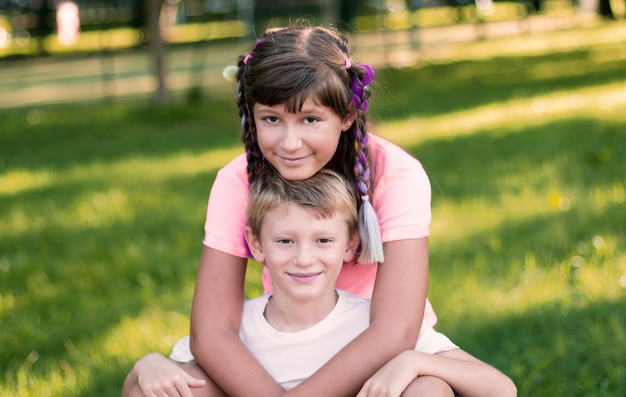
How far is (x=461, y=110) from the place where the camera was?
888 centimetres

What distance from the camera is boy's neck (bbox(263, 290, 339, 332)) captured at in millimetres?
2457

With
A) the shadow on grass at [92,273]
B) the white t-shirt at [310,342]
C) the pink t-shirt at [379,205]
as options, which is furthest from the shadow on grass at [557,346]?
the shadow on grass at [92,273]

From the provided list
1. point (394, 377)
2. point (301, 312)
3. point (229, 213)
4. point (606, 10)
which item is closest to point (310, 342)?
point (301, 312)

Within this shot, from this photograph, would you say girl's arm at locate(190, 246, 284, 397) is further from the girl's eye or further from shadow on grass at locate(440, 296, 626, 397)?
shadow on grass at locate(440, 296, 626, 397)

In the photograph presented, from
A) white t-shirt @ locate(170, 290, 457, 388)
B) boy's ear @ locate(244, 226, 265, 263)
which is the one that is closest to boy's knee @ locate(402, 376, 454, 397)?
white t-shirt @ locate(170, 290, 457, 388)

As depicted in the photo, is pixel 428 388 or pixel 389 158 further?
pixel 389 158

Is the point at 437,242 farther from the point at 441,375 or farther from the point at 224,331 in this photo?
the point at 441,375

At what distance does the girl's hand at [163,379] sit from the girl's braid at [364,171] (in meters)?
0.54

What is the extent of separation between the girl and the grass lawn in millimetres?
268

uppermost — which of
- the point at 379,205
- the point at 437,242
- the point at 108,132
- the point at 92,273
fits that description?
the point at 379,205

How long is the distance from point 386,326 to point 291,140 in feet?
1.70

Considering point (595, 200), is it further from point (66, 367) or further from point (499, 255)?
point (66, 367)

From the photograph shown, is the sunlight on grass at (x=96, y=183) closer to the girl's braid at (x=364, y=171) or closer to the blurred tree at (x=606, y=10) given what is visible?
the girl's braid at (x=364, y=171)

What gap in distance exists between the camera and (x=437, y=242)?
14.5 ft
